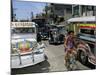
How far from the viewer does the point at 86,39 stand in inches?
141

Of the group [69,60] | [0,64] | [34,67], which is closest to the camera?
[0,64]

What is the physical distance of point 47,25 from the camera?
3.33m

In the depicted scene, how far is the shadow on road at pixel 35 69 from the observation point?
3172 millimetres

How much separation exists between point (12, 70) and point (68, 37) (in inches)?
44.5

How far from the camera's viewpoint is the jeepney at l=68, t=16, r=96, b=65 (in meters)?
3.57

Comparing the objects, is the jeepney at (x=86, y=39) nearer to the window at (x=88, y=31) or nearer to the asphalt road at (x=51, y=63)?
the window at (x=88, y=31)

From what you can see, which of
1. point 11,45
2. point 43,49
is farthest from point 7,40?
point 43,49

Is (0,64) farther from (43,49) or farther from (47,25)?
(47,25)

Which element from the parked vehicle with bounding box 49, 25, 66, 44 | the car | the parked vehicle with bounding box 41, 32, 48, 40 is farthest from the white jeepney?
the car

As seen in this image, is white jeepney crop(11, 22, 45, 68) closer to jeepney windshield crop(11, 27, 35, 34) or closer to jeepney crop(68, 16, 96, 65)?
jeepney windshield crop(11, 27, 35, 34)

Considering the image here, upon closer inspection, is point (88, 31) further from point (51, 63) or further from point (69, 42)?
point (51, 63)

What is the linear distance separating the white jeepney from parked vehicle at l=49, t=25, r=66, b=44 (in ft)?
0.73

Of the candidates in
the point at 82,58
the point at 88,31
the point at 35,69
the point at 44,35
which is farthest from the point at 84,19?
the point at 35,69

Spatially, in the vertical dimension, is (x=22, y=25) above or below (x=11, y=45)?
above
